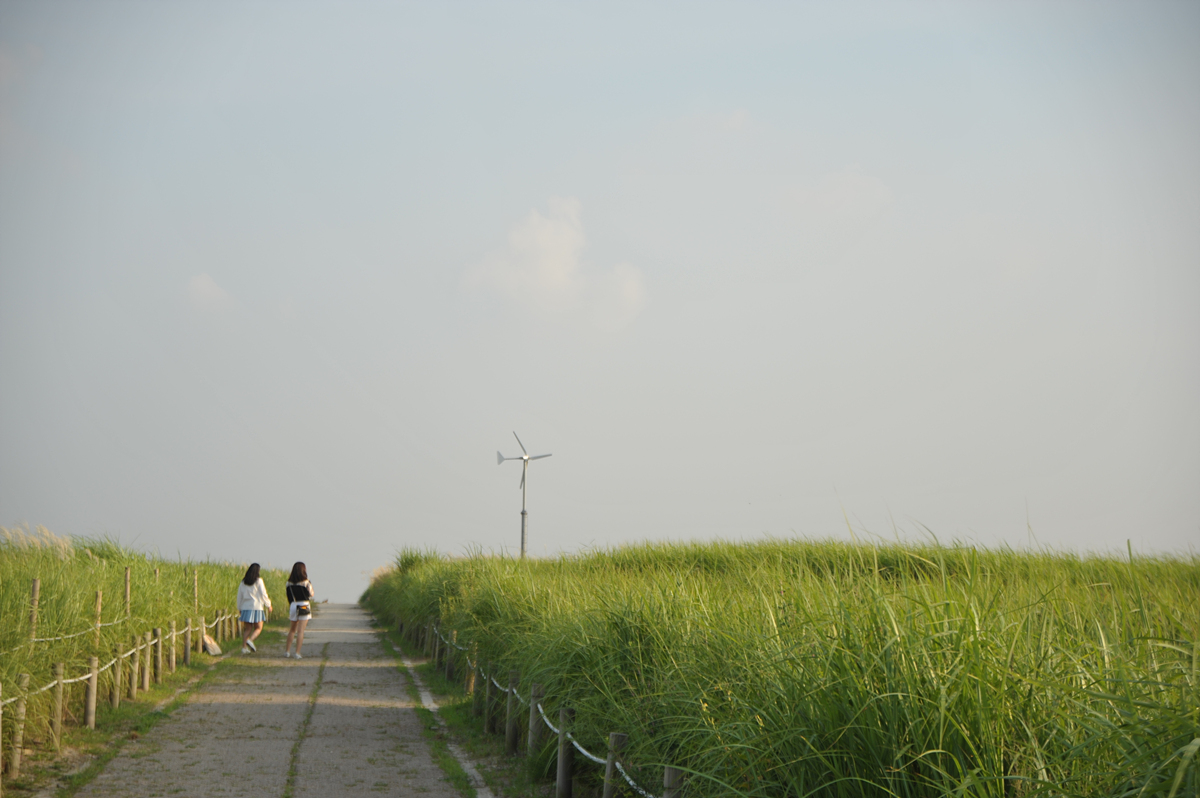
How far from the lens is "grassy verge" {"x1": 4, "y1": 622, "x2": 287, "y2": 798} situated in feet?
23.7

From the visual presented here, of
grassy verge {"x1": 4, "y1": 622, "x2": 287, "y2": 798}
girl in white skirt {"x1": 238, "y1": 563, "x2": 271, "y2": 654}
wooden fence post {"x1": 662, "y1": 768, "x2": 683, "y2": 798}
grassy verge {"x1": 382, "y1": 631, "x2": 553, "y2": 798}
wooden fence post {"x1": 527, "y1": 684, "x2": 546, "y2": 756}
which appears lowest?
grassy verge {"x1": 382, "y1": 631, "x2": 553, "y2": 798}

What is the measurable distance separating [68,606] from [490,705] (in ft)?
16.8

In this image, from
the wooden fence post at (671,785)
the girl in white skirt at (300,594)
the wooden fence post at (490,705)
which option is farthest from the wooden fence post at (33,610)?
the girl in white skirt at (300,594)

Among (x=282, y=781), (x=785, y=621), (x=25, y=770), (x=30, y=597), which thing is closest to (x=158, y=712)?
(x=30, y=597)

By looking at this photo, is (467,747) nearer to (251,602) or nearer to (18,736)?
(18,736)

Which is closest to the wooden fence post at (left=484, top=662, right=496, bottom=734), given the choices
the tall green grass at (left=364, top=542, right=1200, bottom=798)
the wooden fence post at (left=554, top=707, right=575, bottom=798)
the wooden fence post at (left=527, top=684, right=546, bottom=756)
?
the wooden fence post at (left=527, top=684, right=546, bottom=756)

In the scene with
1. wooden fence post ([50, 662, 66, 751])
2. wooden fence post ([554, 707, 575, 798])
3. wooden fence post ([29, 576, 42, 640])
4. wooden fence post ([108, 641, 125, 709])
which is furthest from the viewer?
wooden fence post ([108, 641, 125, 709])

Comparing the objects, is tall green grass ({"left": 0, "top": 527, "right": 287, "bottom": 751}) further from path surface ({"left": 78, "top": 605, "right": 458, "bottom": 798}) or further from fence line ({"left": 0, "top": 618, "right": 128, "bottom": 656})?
path surface ({"left": 78, "top": 605, "right": 458, "bottom": 798})

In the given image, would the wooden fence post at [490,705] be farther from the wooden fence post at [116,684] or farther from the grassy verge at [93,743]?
the wooden fence post at [116,684]

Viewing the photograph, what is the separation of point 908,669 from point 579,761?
13.8 ft

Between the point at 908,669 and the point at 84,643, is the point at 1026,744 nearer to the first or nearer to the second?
the point at 908,669

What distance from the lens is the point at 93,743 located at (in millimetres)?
8867

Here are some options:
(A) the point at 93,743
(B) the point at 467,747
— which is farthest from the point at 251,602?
(B) the point at 467,747

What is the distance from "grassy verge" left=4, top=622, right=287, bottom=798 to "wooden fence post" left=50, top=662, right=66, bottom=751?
113mm
